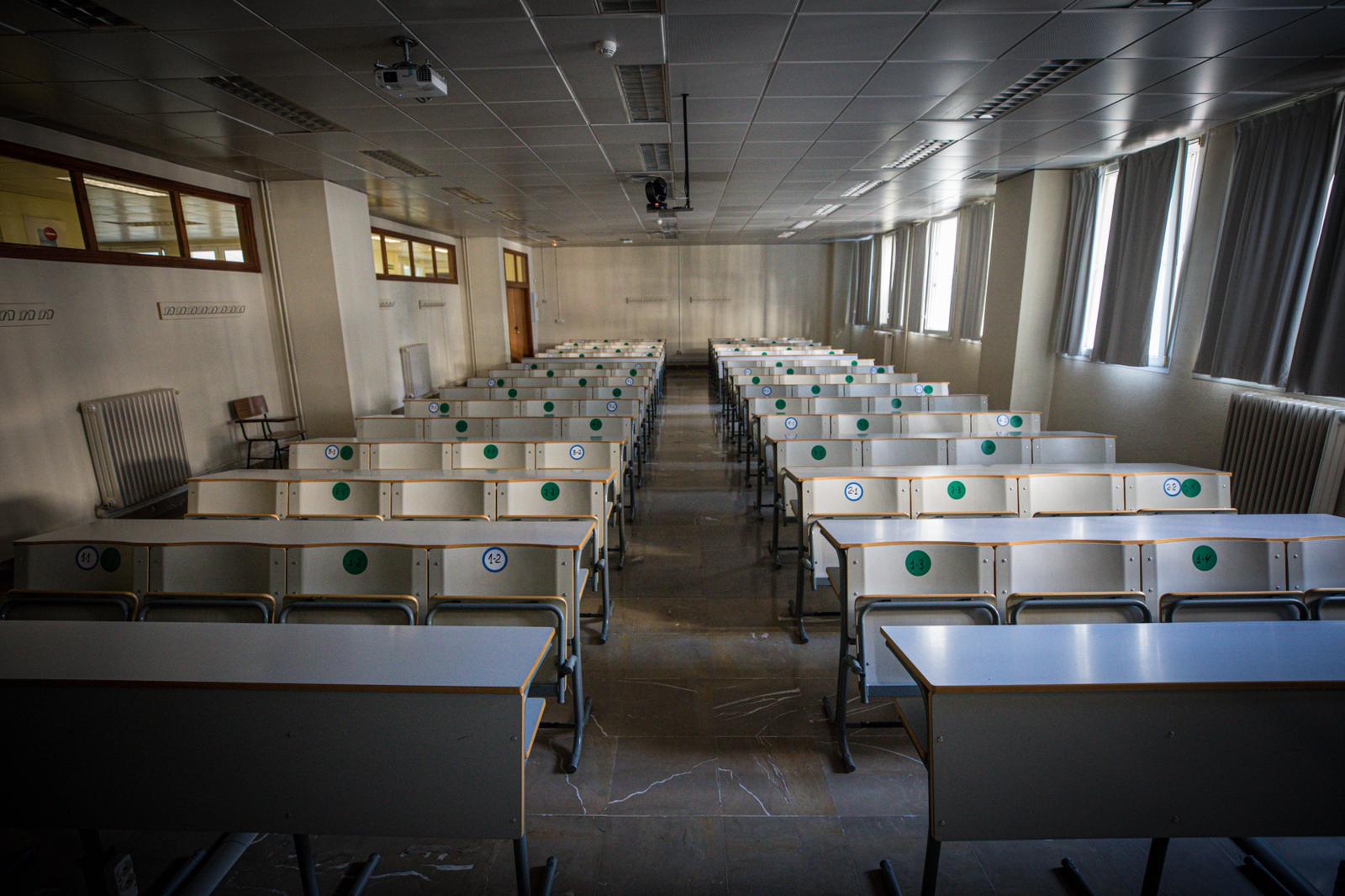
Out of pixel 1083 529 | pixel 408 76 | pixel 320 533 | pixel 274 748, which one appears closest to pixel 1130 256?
pixel 1083 529

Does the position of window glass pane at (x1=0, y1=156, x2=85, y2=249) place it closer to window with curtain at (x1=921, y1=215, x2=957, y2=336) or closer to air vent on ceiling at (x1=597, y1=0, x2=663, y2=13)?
air vent on ceiling at (x1=597, y1=0, x2=663, y2=13)

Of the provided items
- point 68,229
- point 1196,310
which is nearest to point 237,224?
point 68,229

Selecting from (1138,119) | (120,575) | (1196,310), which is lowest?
(120,575)

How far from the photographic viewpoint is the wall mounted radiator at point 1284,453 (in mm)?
4488

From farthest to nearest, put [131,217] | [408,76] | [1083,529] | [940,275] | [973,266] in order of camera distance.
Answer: [940,275] → [973,266] → [131,217] → [408,76] → [1083,529]

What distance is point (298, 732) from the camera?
1.80 m

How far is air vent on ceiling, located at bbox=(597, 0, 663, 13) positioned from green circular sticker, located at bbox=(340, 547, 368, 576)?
Result: 2.82m

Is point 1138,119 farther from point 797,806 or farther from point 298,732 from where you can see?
point 298,732

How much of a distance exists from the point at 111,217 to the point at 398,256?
580 cm

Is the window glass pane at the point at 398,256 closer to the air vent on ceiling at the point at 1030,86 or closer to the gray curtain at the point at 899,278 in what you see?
the air vent on ceiling at the point at 1030,86

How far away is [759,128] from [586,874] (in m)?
5.59

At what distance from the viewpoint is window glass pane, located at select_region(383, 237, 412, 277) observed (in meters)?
11.4

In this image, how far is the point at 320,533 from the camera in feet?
10.9

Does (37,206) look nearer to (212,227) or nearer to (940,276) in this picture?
(212,227)
